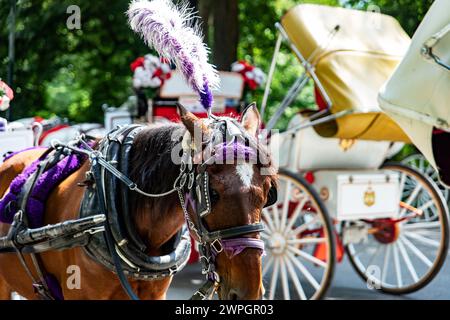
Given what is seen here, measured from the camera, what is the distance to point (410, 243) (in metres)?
6.11

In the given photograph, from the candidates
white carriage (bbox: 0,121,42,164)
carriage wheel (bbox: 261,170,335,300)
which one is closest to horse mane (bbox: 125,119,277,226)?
white carriage (bbox: 0,121,42,164)

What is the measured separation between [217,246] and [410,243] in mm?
4199

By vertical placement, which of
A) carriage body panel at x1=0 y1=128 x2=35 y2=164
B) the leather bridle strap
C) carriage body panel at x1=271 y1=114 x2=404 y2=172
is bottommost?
carriage body panel at x1=271 y1=114 x2=404 y2=172

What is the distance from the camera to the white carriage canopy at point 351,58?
5098mm

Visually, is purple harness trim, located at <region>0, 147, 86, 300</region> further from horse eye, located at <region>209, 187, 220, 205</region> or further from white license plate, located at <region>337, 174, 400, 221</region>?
white license plate, located at <region>337, 174, 400, 221</region>

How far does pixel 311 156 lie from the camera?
5.57 meters

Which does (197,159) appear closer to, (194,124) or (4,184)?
(194,124)

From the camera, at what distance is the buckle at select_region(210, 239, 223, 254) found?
7.52 feet

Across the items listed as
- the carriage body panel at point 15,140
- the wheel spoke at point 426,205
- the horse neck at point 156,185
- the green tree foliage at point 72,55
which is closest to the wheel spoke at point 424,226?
the wheel spoke at point 426,205

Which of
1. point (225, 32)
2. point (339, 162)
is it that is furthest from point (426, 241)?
point (225, 32)

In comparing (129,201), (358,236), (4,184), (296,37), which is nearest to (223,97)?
(296,37)

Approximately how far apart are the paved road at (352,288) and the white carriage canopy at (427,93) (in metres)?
2.29

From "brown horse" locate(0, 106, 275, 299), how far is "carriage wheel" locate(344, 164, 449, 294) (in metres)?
3.17
